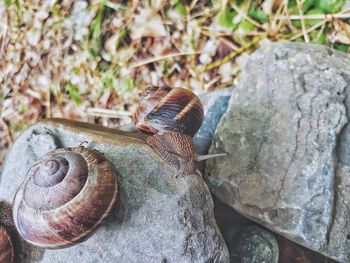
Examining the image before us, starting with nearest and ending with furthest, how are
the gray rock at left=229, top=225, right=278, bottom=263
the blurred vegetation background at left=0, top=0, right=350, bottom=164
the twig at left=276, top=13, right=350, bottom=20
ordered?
the gray rock at left=229, top=225, right=278, bottom=263
the twig at left=276, top=13, right=350, bottom=20
the blurred vegetation background at left=0, top=0, right=350, bottom=164

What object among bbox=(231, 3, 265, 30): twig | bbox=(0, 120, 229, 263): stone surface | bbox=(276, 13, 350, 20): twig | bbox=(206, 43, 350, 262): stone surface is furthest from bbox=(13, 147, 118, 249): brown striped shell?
bbox=(276, 13, 350, 20): twig

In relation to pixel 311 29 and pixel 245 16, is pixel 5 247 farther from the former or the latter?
pixel 311 29

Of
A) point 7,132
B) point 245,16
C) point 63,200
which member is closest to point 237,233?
point 63,200

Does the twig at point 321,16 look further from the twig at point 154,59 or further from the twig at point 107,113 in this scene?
the twig at point 107,113

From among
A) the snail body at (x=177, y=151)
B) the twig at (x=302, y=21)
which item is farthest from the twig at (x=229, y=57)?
the snail body at (x=177, y=151)

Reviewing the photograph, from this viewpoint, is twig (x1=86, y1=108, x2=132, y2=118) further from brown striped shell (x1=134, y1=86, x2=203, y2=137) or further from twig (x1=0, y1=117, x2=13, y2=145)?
brown striped shell (x1=134, y1=86, x2=203, y2=137)

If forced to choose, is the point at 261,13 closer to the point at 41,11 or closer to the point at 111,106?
the point at 111,106
